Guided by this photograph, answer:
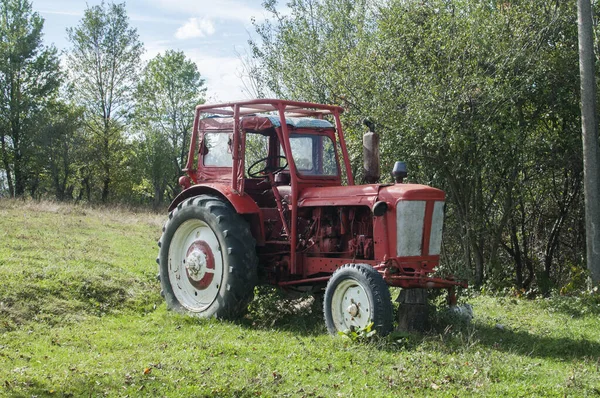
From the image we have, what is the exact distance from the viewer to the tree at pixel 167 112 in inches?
1658

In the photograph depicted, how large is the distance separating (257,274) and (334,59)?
7.59 metres

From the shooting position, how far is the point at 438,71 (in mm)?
10953

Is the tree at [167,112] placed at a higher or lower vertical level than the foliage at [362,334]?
higher

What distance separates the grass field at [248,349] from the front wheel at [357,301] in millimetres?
197

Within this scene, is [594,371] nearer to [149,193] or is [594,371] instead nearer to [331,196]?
[331,196]

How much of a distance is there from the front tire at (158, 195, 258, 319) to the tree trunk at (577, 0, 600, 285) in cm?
529

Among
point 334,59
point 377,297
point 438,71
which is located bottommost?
point 377,297

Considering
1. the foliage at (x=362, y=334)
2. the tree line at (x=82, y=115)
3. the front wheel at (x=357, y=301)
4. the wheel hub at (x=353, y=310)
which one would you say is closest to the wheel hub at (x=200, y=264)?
the front wheel at (x=357, y=301)

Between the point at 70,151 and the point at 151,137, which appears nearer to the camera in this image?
the point at 70,151

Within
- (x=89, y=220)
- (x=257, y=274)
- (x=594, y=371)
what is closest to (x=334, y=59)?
(x=257, y=274)

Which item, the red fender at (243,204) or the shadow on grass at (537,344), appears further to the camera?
the red fender at (243,204)

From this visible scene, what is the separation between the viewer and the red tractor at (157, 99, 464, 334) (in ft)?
23.0

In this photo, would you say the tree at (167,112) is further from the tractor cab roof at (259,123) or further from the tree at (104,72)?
the tractor cab roof at (259,123)

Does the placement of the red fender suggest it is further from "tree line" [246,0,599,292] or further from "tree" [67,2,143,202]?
"tree" [67,2,143,202]
